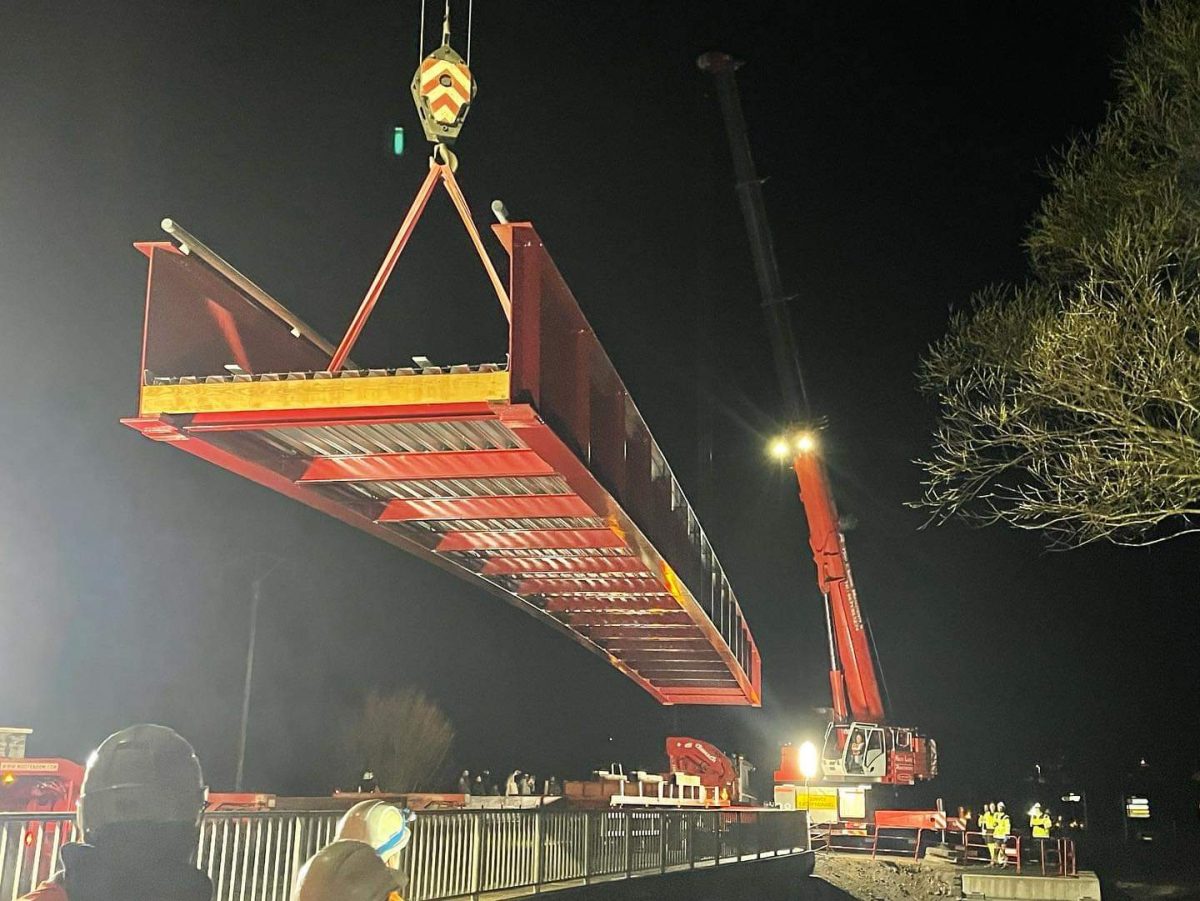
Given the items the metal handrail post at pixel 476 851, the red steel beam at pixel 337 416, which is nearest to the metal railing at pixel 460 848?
the metal handrail post at pixel 476 851

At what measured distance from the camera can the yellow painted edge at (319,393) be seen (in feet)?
28.0

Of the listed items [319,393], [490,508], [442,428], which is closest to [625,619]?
[490,508]

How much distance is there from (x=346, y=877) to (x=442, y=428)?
7322 mm

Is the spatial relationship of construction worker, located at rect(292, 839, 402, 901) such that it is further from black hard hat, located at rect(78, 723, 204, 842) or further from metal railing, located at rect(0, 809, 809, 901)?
metal railing, located at rect(0, 809, 809, 901)

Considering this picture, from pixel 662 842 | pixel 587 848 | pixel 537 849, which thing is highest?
pixel 537 849

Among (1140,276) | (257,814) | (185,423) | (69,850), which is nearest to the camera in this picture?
(69,850)

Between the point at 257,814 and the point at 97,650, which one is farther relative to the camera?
the point at 97,650

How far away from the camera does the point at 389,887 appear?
2328 mm

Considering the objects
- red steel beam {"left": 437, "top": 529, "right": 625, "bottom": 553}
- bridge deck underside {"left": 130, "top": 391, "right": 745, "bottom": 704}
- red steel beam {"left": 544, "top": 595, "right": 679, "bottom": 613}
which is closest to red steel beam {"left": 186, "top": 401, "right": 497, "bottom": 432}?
bridge deck underside {"left": 130, "top": 391, "right": 745, "bottom": 704}

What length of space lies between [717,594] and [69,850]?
1891 centimetres

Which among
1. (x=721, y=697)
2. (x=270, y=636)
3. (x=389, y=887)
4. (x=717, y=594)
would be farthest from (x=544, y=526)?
(x=270, y=636)

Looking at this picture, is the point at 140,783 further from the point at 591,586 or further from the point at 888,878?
the point at 888,878

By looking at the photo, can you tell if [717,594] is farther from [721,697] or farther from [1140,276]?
[1140,276]

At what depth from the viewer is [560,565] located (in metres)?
15.5
